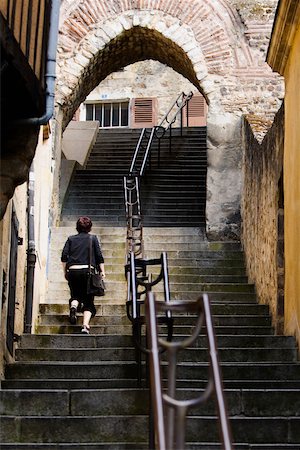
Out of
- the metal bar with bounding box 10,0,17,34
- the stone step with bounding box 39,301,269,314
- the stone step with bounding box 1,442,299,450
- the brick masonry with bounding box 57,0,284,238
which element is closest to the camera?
the metal bar with bounding box 10,0,17,34

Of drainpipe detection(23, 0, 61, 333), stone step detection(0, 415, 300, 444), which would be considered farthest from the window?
stone step detection(0, 415, 300, 444)

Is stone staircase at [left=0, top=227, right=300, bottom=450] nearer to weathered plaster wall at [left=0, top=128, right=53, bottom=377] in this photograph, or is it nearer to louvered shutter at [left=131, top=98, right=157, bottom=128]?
weathered plaster wall at [left=0, top=128, right=53, bottom=377]

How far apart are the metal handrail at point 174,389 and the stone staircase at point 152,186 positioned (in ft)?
36.6

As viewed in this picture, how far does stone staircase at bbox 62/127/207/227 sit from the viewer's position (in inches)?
621

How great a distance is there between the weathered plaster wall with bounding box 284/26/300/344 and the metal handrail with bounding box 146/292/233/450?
499 centimetres

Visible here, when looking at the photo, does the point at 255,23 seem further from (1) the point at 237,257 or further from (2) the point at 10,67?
(2) the point at 10,67

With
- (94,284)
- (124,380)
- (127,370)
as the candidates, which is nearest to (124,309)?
(94,284)

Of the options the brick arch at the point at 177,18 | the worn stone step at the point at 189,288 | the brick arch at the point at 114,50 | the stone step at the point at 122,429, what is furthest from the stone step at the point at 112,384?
the brick arch at the point at 177,18

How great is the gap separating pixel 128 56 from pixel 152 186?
2355 millimetres

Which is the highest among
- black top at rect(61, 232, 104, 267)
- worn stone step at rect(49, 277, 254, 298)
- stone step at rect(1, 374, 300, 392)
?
black top at rect(61, 232, 104, 267)

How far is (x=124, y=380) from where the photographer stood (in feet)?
25.4

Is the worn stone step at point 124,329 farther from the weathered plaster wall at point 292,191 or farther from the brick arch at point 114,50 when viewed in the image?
the brick arch at point 114,50

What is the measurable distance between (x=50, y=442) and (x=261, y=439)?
1437mm

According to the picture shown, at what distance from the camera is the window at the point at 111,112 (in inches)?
1037
